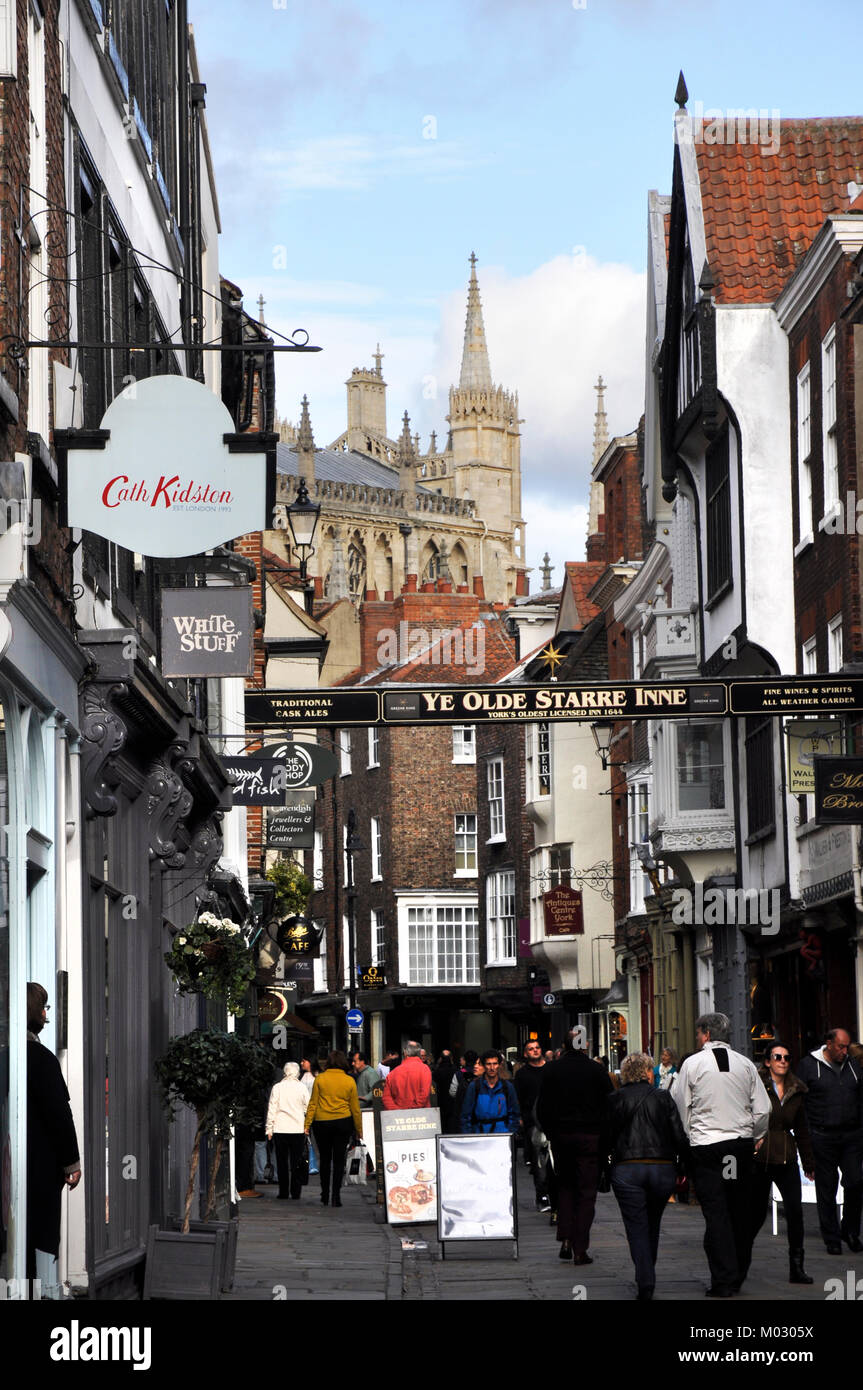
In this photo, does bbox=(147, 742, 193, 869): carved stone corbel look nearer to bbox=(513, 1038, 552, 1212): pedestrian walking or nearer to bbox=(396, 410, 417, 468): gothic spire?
bbox=(513, 1038, 552, 1212): pedestrian walking

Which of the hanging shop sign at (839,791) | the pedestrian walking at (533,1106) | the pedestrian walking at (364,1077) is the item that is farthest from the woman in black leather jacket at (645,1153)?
the pedestrian walking at (364,1077)

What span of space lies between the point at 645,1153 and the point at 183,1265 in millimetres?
3084

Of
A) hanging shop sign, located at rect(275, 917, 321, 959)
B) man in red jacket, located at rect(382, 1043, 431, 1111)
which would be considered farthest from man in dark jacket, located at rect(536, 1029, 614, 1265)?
hanging shop sign, located at rect(275, 917, 321, 959)

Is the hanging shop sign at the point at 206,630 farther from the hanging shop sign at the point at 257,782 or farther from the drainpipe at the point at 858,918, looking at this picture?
the drainpipe at the point at 858,918

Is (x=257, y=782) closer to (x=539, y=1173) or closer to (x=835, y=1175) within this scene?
(x=539, y=1173)

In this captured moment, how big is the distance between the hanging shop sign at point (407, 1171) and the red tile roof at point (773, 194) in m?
14.5

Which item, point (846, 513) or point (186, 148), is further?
point (846, 513)

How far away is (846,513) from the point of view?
24344 millimetres

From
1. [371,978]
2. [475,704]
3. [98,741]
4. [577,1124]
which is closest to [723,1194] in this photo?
[577,1124]

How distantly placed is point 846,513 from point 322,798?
49151 mm

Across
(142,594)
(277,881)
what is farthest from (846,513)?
(277,881)

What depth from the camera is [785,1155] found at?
1509 centimetres

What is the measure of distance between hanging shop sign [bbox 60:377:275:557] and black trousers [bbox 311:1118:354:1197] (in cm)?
1313
